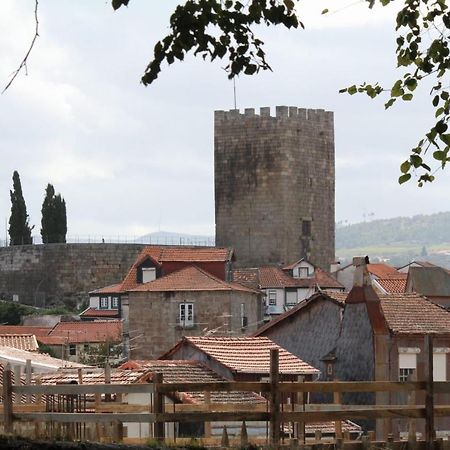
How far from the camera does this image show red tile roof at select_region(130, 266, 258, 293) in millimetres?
60062

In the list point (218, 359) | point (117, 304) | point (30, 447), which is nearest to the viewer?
point (30, 447)

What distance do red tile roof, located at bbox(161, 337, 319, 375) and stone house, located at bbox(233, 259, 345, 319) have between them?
38.1 m

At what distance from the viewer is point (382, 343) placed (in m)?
35.8

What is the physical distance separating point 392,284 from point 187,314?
32.0 ft

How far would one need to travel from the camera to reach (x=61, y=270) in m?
86.0

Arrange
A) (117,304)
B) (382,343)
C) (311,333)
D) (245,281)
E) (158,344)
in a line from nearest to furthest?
1. (382,343)
2. (311,333)
3. (158,344)
4. (245,281)
5. (117,304)

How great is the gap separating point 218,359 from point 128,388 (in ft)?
58.8

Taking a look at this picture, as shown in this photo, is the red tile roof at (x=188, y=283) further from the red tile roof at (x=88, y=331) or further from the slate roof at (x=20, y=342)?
the slate roof at (x=20, y=342)

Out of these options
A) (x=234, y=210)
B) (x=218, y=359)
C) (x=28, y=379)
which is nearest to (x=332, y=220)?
(x=234, y=210)

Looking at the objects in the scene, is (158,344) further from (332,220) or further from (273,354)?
(273,354)

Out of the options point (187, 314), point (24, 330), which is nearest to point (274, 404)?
point (187, 314)

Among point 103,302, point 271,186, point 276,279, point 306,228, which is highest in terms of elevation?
point 271,186

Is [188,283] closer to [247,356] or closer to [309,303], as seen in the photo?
[309,303]

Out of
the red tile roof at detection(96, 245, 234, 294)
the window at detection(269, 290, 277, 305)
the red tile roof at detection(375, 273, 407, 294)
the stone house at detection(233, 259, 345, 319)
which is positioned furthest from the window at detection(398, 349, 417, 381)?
the window at detection(269, 290, 277, 305)
